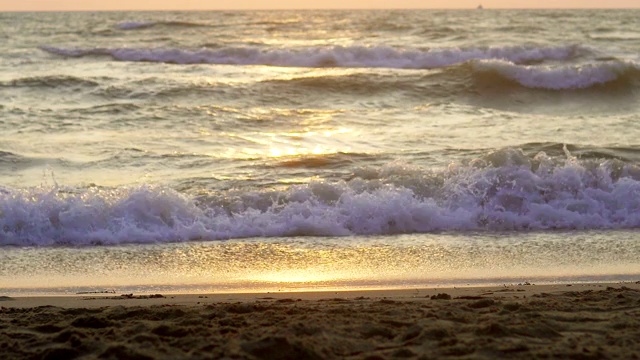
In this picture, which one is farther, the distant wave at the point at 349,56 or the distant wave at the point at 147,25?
the distant wave at the point at 147,25

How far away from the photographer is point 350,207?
26.6 ft

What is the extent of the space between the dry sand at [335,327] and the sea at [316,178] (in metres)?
0.81

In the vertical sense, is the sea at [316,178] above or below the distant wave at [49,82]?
below

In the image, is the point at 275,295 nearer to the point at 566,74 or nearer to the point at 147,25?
the point at 566,74

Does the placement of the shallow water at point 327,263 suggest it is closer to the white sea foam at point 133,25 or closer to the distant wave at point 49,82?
the distant wave at point 49,82

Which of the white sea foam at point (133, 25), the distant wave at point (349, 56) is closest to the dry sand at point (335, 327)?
the distant wave at point (349, 56)

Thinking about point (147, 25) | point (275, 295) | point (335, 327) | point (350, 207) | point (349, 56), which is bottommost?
point (335, 327)

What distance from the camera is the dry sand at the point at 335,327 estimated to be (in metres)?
3.97

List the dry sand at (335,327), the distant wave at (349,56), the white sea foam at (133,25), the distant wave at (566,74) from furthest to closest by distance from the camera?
1. the white sea foam at (133,25)
2. the distant wave at (349,56)
3. the distant wave at (566,74)
4. the dry sand at (335,327)

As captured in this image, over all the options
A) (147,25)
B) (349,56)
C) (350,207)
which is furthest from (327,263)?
(147,25)

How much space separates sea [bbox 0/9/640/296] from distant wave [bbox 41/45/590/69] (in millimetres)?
2275

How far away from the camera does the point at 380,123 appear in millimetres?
14078

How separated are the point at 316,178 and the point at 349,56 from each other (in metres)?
14.8

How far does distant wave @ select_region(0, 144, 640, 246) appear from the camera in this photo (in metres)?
7.74
